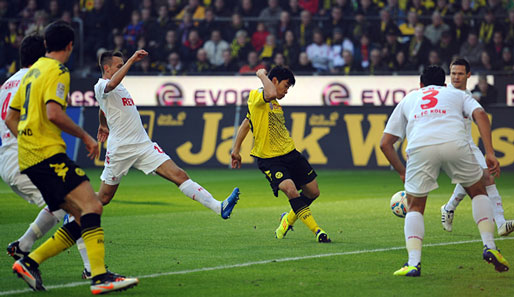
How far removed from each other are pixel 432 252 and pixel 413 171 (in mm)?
1719

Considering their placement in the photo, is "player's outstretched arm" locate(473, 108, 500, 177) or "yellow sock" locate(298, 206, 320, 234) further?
"yellow sock" locate(298, 206, 320, 234)

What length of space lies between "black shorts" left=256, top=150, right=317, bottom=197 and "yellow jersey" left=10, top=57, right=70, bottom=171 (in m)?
3.64

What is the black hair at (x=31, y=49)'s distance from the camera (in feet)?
26.3

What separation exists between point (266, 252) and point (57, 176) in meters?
2.99

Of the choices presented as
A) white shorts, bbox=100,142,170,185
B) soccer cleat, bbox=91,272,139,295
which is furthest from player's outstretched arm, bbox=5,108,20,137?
white shorts, bbox=100,142,170,185

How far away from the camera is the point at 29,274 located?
691 centimetres

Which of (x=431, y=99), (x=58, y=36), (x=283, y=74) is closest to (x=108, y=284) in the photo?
(x=58, y=36)

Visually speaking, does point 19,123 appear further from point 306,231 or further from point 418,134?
point 306,231

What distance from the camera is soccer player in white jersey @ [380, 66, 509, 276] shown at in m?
7.43

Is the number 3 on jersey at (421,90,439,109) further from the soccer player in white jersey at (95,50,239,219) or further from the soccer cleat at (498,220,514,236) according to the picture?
the soccer player in white jersey at (95,50,239,219)

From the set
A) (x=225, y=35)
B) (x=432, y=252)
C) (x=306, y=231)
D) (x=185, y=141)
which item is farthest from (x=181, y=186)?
(x=225, y=35)

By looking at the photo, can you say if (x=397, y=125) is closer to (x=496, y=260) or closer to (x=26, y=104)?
(x=496, y=260)

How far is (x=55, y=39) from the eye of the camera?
6789mm

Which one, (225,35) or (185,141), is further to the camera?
(225,35)
